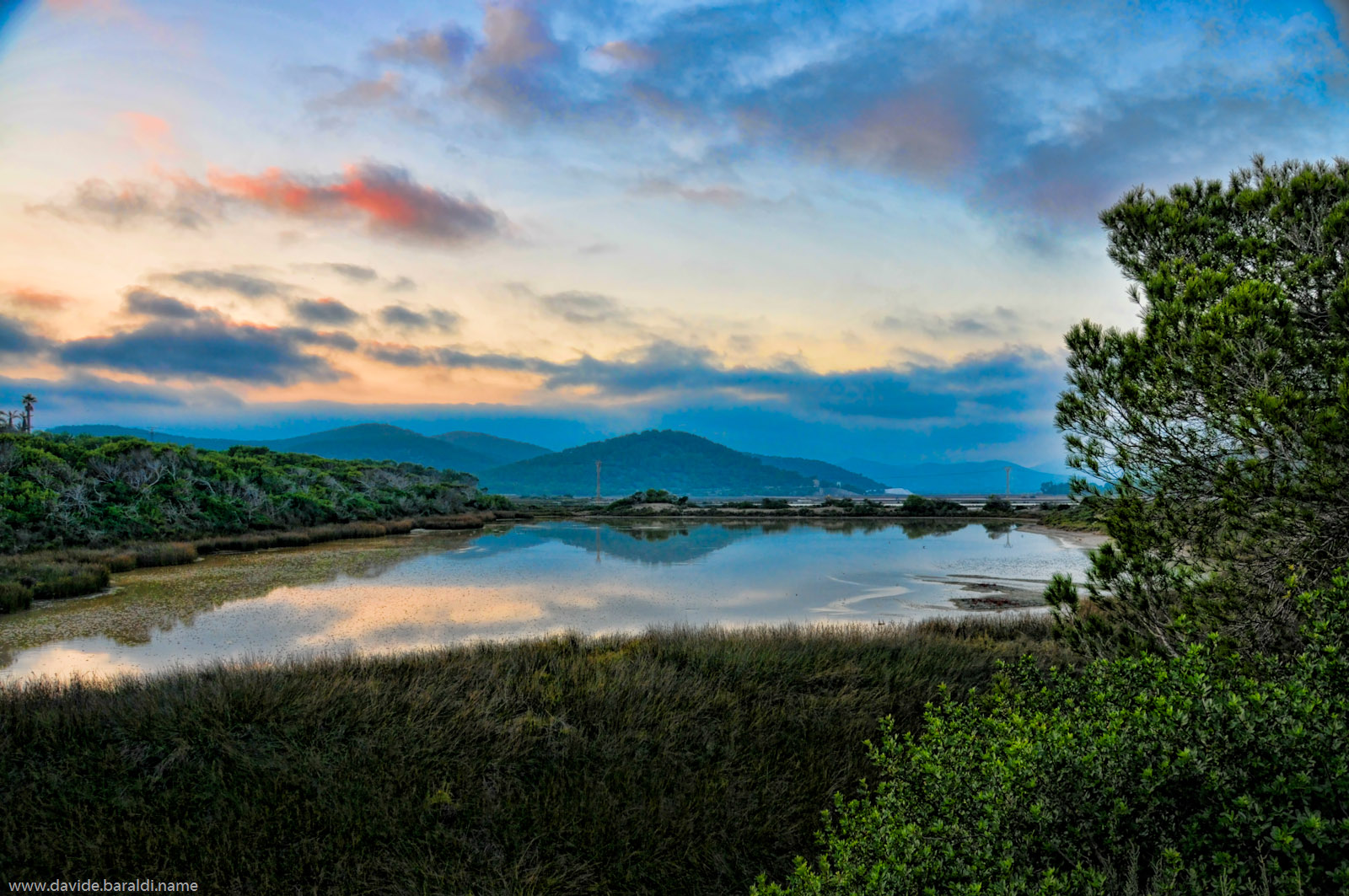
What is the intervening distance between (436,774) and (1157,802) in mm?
5115

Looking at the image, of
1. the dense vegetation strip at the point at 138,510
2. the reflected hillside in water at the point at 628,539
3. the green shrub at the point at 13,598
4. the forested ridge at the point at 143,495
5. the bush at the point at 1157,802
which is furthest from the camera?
the reflected hillside in water at the point at 628,539

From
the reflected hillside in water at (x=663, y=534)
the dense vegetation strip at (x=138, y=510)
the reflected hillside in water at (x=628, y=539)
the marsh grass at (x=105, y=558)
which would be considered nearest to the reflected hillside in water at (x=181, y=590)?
the marsh grass at (x=105, y=558)

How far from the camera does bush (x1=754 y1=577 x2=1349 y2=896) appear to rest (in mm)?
2229

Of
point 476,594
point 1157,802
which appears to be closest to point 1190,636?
point 1157,802

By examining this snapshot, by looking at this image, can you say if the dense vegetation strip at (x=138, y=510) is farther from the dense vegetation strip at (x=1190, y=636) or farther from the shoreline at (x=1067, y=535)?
the shoreline at (x=1067, y=535)

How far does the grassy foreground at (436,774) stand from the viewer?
4.64m

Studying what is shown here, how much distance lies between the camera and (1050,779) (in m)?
2.79

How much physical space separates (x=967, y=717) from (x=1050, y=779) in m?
1.36

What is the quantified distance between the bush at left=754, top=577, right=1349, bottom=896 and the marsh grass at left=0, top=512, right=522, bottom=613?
19034mm

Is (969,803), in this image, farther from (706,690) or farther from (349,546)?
(349,546)

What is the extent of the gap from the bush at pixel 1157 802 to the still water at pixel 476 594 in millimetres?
8923

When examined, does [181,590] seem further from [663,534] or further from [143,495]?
[663,534]

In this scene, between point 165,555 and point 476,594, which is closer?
point 476,594

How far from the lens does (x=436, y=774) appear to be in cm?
548
